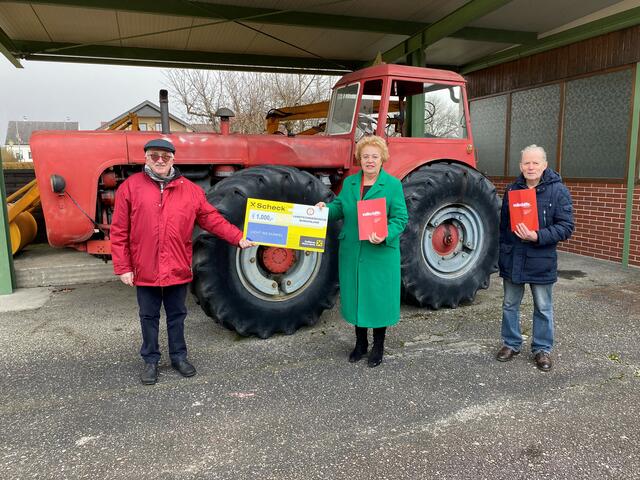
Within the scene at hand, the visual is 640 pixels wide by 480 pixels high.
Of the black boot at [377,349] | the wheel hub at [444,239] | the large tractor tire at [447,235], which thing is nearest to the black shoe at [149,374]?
the black boot at [377,349]

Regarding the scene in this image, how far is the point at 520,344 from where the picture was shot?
358 centimetres

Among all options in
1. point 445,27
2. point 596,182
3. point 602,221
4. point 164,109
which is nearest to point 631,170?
point 596,182

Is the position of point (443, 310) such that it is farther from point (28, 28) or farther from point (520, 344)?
point (28, 28)

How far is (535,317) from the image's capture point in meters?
3.48

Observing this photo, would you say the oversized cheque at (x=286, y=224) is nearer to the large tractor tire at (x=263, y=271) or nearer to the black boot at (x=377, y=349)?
the large tractor tire at (x=263, y=271)

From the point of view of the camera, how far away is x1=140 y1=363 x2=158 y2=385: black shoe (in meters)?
3.18

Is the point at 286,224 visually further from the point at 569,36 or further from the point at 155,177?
the point at 569,36

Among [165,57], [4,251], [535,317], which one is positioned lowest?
[535,317]

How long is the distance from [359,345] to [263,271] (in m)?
0.99

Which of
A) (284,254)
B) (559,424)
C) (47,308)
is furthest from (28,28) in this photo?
(559,424)

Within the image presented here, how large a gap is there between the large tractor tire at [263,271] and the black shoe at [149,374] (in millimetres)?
596

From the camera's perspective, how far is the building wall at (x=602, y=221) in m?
6.46

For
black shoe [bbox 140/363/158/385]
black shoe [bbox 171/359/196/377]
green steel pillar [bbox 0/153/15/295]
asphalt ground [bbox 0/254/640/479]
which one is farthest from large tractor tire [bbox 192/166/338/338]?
green steel pillar [bbox 0/153/15/295]

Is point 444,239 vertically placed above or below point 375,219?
below
